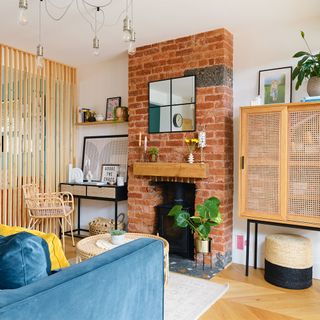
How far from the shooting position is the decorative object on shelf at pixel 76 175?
464 cm

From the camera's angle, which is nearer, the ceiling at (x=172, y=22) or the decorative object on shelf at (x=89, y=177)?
the ceiling at (x=172, y=22)

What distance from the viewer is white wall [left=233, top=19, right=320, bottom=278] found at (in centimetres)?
312

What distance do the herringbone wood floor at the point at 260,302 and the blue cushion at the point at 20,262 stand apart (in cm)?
160

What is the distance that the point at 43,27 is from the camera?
3.36 meters

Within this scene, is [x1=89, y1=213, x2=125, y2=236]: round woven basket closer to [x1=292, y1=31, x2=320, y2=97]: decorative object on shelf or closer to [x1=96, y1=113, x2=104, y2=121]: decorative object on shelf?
[x1=96, y1=113, x2=104, y2=121]: decorative object on shelf

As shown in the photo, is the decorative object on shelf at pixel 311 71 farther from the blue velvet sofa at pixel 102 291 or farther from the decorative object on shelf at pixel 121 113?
the decorative object on shelf at pixel 121 113

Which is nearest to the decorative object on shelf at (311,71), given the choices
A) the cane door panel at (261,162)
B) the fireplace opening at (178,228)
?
the cane door panel at (261,162)

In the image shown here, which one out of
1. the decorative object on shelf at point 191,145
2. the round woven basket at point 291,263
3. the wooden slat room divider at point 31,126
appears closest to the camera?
the round woven basket at point 291,263

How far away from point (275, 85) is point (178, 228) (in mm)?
1923

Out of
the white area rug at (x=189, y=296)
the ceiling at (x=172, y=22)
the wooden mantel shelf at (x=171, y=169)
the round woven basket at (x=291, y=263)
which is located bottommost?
the white area rug at (x=189, y=296)

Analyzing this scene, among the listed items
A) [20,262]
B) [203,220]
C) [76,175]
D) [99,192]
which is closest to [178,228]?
[203,220]

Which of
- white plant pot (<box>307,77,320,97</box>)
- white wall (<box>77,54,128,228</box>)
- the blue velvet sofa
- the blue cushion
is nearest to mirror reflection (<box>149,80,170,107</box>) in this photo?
white wall (<box>77,54,128,228</box>)

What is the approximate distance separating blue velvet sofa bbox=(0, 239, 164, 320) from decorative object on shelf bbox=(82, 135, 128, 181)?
9.40 feet

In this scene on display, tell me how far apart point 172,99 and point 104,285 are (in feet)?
9.30
